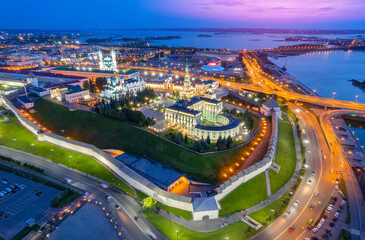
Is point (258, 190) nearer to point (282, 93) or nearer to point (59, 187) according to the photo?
point (59, 187)

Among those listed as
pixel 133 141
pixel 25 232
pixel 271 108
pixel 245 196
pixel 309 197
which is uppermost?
pixel 271 108

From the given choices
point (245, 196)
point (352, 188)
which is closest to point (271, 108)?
point (352, 188)

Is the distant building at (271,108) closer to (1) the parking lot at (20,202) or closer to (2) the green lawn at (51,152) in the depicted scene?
(2) the green lawn at (51,152)

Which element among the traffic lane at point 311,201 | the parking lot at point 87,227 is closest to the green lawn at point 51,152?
the parking lot at point 87,227

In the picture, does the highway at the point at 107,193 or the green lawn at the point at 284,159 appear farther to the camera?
the green lawn at the point at 284,159

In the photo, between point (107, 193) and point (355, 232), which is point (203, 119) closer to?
point (107, 193)

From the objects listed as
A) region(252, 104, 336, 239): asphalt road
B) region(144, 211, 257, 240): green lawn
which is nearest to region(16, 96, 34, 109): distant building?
region(144, 211, 257, 240): green lawn

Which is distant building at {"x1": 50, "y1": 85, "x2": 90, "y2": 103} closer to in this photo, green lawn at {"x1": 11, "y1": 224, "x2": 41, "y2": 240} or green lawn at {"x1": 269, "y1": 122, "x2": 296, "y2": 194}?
green lawn at {"x1": 11, "y1": 224, "x2": 41, "y2": 240}
